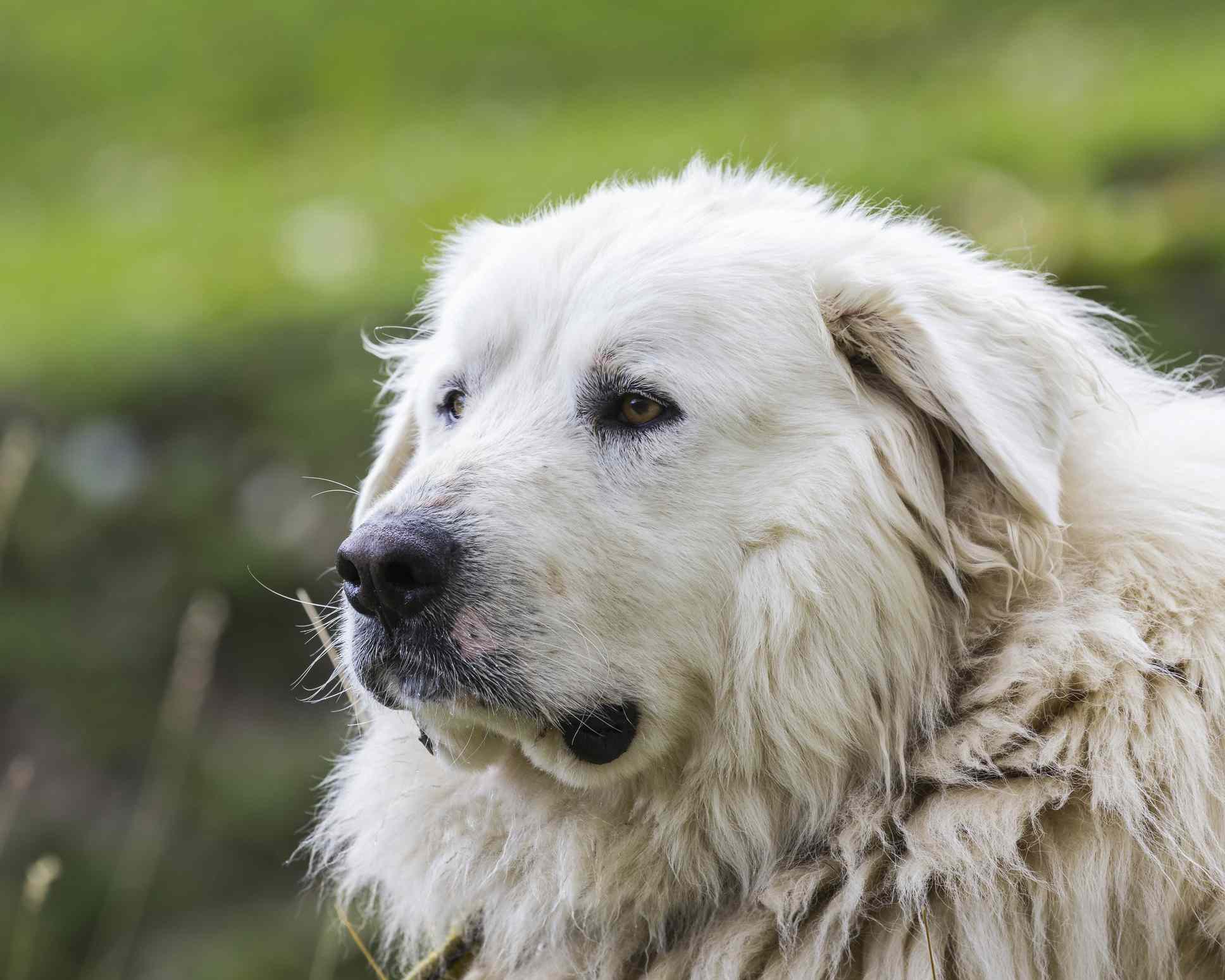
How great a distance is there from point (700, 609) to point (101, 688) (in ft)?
15.5

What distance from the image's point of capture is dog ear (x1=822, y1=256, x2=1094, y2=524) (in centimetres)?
247

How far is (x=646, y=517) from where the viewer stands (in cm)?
255

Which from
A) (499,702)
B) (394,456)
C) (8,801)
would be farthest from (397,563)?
(8,801)

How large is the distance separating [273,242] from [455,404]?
256 inches

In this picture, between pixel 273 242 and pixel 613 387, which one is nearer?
pixel 613 387

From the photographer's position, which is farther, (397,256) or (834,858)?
(397,256)

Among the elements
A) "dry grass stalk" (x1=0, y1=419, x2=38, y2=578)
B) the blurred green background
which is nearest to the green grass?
the blurred green background

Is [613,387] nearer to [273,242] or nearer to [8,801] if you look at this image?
[8,801]

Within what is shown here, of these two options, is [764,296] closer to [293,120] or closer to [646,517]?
[646,517]

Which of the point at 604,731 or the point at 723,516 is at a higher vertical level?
the point at 723,516

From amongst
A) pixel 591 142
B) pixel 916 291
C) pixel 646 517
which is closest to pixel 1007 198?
pixel 591 142

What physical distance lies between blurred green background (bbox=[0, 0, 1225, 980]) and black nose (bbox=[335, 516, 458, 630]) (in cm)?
126

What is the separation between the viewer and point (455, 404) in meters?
3.08

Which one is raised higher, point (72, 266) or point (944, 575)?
point (944, 575)
